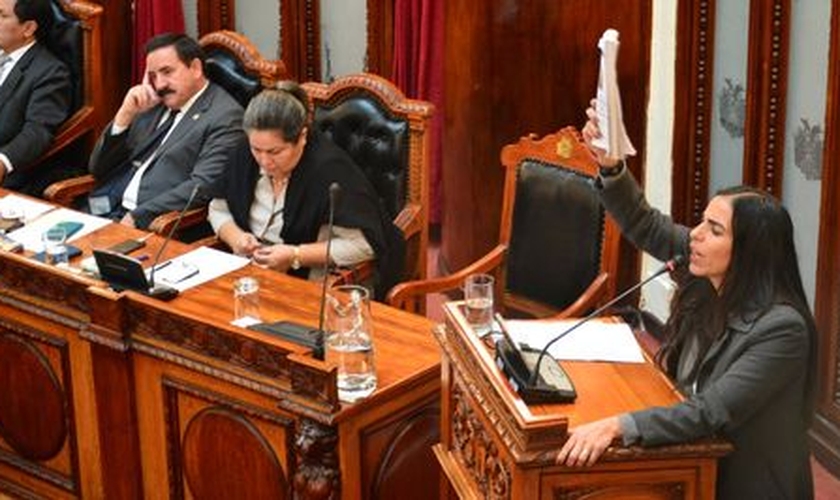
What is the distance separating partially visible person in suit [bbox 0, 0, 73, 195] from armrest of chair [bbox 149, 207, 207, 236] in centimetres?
91

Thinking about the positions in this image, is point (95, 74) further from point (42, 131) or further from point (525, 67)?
point (525, 67)

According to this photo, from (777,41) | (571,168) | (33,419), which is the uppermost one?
(777,41)

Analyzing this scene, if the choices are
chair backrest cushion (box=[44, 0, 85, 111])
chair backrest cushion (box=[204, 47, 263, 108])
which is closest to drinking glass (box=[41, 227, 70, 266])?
chair backrest cushion (box=[204, 47, 263, 108])

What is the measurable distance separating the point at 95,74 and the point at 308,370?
2.54m

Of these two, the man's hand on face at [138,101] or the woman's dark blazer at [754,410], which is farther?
the man's hand on face at [138,101]

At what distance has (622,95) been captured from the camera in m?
4.80

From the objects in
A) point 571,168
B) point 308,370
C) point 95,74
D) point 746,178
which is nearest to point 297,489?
point 308,370

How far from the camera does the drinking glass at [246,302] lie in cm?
341

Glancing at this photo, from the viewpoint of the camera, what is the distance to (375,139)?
4.23 m

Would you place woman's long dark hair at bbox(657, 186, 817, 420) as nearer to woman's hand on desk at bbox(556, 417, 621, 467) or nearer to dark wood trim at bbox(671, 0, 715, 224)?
woman's hand on desk at bbox(556, 417, 621, 467)

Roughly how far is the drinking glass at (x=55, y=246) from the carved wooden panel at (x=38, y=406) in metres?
0.21

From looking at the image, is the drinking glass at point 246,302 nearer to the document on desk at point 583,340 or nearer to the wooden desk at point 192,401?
the wooden desk at point 192,401

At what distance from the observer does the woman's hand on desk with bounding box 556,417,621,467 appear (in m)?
2.46

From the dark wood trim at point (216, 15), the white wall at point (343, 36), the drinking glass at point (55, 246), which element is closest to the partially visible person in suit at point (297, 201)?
the drinking glass at point (55, 246)
